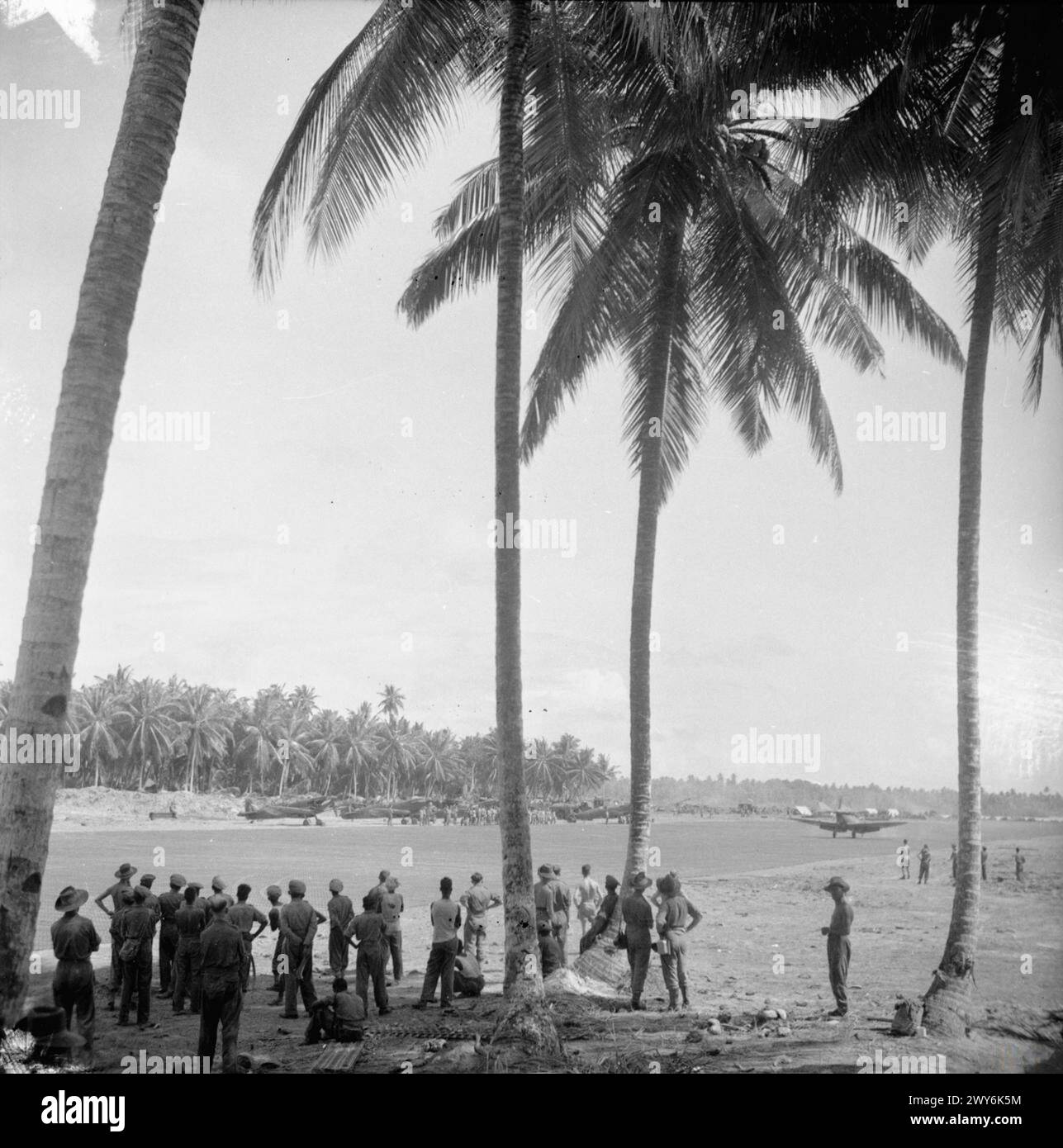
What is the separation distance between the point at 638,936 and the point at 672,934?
0.41m

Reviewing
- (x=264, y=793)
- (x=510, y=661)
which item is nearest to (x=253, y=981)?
(x=510, y=661)

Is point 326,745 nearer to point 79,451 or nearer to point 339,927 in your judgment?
point 339,927

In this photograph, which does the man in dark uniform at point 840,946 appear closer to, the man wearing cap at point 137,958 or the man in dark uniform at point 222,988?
the man in dark uniform at point 222,988

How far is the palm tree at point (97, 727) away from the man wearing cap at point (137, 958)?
250ft

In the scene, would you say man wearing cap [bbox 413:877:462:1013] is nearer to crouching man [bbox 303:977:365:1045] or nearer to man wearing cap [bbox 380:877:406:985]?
man wearing cap [bbox 380:877:406:985]

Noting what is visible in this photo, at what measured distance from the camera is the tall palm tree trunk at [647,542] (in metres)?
15.7

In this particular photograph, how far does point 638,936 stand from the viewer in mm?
11617

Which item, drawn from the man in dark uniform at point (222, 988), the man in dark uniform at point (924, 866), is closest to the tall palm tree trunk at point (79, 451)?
the man in dark uniform at point (222, 988)

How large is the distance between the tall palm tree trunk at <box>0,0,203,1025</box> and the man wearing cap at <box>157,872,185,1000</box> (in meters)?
5.66

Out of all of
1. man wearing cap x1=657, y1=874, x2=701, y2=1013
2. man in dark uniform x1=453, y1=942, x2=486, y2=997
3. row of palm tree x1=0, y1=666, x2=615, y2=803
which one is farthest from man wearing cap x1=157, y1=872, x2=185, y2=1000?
row of palm tree x1=0, y1=666, x2=615, y2=803

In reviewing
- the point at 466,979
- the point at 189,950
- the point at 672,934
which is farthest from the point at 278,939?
the point at 672,934

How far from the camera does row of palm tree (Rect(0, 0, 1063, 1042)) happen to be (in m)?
7.46
